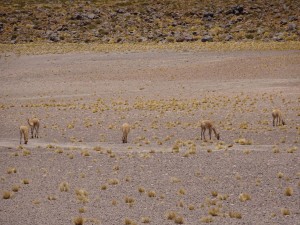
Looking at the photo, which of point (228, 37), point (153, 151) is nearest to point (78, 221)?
point (153, 151)

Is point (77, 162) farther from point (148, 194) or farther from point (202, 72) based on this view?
point (202, 72)

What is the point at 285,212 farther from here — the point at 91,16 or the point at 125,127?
the point at 91,16

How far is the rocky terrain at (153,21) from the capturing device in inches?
3580

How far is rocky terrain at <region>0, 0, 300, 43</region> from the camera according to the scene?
9094 centimetres

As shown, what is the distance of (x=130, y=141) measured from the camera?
24.0 meters

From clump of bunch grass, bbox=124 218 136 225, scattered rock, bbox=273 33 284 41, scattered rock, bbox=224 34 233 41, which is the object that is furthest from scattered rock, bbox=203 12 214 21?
clump of bunch grass, bbox=124 218 136 225

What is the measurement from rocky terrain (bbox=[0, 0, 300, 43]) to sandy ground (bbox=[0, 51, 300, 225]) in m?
38.1

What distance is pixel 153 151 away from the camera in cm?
2091

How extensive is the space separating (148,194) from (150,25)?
88307 millimetres

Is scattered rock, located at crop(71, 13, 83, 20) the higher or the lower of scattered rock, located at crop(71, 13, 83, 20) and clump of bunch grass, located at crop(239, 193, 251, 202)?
the higher

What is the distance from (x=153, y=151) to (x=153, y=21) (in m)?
85.4

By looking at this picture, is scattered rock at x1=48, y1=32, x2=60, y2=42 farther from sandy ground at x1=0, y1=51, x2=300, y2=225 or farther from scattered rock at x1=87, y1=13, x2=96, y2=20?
sandy ground at x1=0, y1=51, x2=300, y2=225

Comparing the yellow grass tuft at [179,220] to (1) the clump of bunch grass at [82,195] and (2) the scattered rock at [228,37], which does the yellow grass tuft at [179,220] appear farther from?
(2) the scattered rock at [228,37]

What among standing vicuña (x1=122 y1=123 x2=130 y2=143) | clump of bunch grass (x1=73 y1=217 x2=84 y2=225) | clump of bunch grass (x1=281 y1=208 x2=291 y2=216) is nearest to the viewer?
clump of bunch grass (x1=73 y1=217 x2=84 y2=225)
